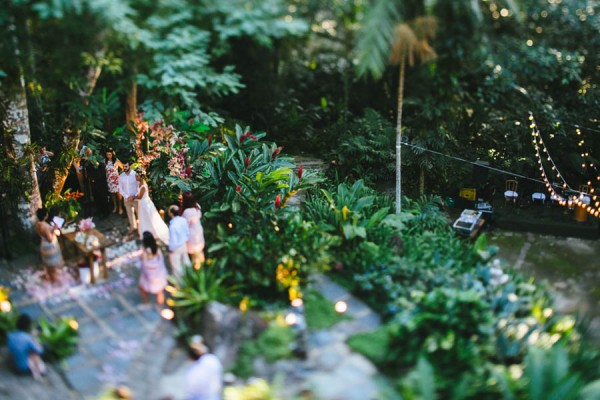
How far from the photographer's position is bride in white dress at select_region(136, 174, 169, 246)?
29.2ft

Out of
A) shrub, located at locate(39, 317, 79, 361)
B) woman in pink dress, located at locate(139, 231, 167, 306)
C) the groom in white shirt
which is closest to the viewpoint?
shrub, located at locate(39, 317, 79, 361)

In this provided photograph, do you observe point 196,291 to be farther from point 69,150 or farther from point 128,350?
point 69,150

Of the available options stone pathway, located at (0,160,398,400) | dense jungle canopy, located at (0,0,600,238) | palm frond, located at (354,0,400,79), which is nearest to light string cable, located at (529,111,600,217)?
dense jungle canopy, located at (0,0,600,238)

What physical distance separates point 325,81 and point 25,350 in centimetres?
1230

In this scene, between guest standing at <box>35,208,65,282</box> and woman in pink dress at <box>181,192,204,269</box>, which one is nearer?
guest standing at <box>35,208,65,282</box>

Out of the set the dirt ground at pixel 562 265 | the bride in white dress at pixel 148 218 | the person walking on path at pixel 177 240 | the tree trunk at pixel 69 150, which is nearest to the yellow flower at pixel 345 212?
the person walking on path at pixel 177 240

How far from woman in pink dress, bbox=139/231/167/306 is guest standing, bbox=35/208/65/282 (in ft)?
4.77

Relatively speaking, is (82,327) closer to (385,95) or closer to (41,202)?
(41,202)

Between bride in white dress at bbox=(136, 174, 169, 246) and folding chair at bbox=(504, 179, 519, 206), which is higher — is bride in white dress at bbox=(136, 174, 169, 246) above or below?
above

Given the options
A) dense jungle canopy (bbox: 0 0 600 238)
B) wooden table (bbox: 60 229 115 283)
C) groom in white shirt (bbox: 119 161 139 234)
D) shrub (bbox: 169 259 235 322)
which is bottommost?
shrub (bbox: 169 259 235 322)

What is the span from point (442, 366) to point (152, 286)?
3.86m

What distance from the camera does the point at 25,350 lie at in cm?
620

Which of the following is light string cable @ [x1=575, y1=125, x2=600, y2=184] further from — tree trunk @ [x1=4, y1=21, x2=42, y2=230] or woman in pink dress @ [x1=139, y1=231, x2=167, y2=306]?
tree trunk @ [x1=4, y1=21, x2=42, y2=230]

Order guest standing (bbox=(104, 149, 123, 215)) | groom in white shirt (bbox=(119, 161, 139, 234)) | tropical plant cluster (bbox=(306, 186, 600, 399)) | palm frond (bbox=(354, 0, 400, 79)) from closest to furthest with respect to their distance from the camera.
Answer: tropical plant cluster (bbox=(306, 186, 600, 399)) < palm frond (bbox=(354, 0, 400, 79)) < groom in white shirt (bbox=(119, 161, 139, 234)) < guest standing (bbox=(104, 149, 123, 215))
